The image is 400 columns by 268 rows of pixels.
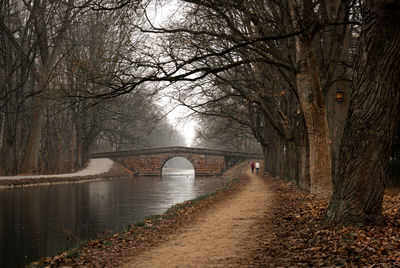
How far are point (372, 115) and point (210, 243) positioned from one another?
11.7 feet

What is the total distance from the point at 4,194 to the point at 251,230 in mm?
16700

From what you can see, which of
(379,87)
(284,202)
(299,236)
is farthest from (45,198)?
(379,87)

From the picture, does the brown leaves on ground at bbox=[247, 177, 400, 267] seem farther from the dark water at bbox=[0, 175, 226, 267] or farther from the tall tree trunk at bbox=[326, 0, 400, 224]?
the dark water at bbox=[0, 175, 226, 267]

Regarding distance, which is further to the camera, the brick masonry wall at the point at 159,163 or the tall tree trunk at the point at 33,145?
the brick masonry wall at the point at 159,163

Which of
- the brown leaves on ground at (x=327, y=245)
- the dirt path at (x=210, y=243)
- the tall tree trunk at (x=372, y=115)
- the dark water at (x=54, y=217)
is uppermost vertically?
the tall tree trunk at (x=372, y=115)

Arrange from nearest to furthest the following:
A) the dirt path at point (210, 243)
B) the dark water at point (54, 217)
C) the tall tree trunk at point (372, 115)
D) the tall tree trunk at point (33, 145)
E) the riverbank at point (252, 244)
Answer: the riverbank at point (252, 244)
the tall tree trunk at point (372, 115)
the dirt path at point (210, 243)
the dark water at point (54, 217)
the tall tree trunk at point (33, 145)

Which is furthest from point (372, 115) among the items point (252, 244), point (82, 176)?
point (82, 176)

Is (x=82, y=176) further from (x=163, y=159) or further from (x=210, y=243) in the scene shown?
(x=210, y=243)

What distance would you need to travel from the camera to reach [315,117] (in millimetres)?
10344

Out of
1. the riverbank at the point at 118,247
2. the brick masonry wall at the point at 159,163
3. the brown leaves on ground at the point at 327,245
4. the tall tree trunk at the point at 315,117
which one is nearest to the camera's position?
the brown leaves on ground at the point at 327,245

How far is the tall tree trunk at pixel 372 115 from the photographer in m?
5.75

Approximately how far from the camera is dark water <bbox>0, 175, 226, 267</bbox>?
1013 centimetres

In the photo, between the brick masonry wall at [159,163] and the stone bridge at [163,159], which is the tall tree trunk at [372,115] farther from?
the brick masonry wall at [159,163]

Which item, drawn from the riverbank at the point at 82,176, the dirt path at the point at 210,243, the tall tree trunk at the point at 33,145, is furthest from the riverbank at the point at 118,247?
the tall tree trunk at the point at 33,145
